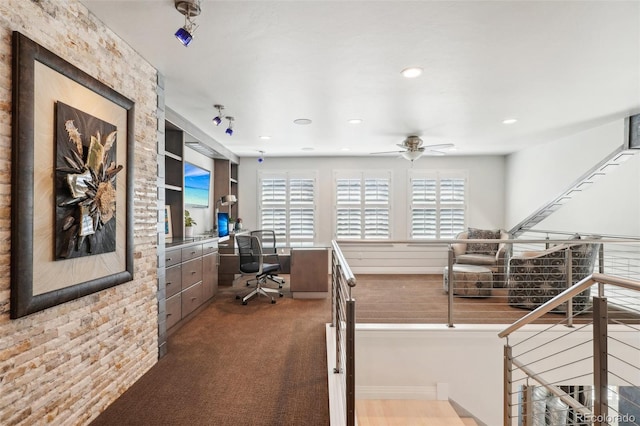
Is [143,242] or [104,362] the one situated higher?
[143,242]

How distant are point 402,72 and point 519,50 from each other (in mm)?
844

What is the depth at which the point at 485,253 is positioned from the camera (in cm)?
571

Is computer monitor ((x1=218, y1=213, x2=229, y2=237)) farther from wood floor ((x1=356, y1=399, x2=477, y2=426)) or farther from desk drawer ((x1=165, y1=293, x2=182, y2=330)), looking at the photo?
wood floor ((x1=356, y1=399, x2=477, y2=426))

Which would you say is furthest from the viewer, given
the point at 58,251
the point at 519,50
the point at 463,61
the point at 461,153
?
the point at 461,153

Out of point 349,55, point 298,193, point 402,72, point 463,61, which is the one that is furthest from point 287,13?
point 298,193

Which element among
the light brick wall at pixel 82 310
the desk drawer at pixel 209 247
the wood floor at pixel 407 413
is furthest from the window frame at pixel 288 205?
the light brick wall at pixel 82 310

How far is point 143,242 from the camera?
2623mm

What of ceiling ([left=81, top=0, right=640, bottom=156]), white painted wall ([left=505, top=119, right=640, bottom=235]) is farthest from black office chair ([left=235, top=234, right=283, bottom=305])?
white painted wall ([left=505, top=119, right=640, bottom=235])

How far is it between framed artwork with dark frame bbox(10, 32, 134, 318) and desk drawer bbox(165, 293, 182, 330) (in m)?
1.12

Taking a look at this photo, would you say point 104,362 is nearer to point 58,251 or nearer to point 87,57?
point 58,251

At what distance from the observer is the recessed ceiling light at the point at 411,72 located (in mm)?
2736

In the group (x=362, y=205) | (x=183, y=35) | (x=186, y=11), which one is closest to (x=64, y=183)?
(x=183, y=35)

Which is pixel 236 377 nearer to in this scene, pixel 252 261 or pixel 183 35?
pixel 252 261

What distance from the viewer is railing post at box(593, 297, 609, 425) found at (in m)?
1.68
